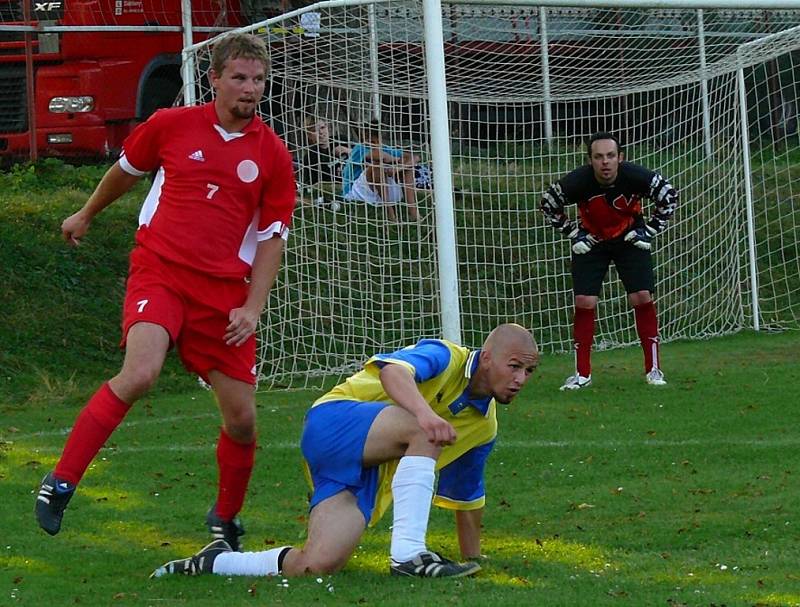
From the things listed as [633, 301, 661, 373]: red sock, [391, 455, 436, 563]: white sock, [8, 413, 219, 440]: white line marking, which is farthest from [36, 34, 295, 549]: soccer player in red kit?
[633, 301, 661, 373]: red sock

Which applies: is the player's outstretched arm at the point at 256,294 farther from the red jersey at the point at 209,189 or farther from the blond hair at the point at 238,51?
the blond hair at the point at 238,51

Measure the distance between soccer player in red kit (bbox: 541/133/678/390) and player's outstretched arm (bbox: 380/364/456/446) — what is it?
5.78 metres

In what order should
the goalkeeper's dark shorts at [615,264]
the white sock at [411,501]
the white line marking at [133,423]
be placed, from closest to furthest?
1. the white sock at [411,501]
2. the white line marking at [133,423]
3. the goalkeeper's dark shorts at [615,264]

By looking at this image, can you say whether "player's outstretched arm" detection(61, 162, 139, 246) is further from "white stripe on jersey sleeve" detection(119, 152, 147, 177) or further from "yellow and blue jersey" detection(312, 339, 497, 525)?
"yellow and blue jersey" detection(312, 339, 497, 525)

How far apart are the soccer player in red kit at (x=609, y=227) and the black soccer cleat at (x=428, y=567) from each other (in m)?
5.91

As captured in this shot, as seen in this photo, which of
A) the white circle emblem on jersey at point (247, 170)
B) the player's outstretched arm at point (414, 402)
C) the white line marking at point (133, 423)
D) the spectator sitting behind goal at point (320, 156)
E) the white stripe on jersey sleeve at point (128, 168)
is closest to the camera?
the player's outstretched arm at point (414, 402)

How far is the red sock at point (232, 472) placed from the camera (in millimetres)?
6695

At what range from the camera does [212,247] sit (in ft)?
21.1

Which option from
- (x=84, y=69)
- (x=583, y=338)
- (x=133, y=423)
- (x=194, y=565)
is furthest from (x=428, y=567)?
(x=84, y=69)

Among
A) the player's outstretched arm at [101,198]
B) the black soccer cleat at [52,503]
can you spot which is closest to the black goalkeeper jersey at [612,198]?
the player's outstretched arm at [101,198]

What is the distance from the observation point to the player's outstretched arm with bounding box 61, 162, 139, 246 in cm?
670

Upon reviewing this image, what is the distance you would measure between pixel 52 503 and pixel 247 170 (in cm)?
163

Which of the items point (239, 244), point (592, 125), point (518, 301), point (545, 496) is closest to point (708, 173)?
point (592, 125)

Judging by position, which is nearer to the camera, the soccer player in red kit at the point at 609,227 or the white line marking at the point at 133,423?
the white line marking at the point at 133,423
